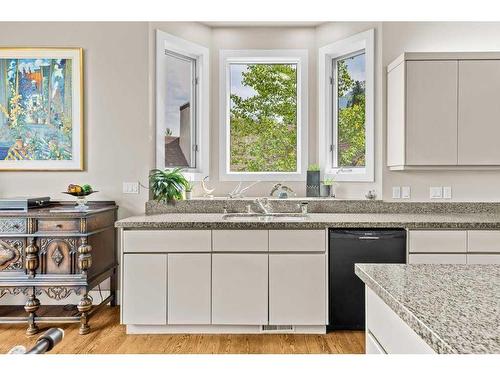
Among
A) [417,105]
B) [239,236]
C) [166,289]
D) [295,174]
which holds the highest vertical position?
[417,105]

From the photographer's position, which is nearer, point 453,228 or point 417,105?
point 453,228

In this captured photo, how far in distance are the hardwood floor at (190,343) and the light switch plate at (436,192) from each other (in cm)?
129

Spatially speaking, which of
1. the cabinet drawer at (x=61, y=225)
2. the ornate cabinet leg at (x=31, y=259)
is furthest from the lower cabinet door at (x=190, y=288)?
the ornate cabinet leg at (x=31, y=259)

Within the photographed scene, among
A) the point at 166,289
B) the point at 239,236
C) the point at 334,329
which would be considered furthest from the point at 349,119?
the point at 166,289

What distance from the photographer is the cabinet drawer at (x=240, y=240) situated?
279cm

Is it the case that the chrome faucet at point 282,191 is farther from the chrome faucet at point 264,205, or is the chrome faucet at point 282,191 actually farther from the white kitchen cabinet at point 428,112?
the white kitchen cabinet at point 428,112

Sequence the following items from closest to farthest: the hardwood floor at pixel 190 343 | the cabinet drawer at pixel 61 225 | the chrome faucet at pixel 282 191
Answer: the hardwood floor at pixel 190 343 < the cabinet drawer at pixel 61 225 < the chrome faucet at pixel 282 191

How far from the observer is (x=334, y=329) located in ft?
9.38

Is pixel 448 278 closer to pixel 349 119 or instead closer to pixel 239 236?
pixel 239 236

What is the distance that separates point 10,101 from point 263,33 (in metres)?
2.36

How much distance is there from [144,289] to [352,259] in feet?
4.97

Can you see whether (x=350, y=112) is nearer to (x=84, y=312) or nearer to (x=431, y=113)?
(x=431, y=113)

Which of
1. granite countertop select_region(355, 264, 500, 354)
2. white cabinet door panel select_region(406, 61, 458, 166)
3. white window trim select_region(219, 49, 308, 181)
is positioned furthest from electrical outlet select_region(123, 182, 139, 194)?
granite countertop select_region(355, 264, 500, 354)
